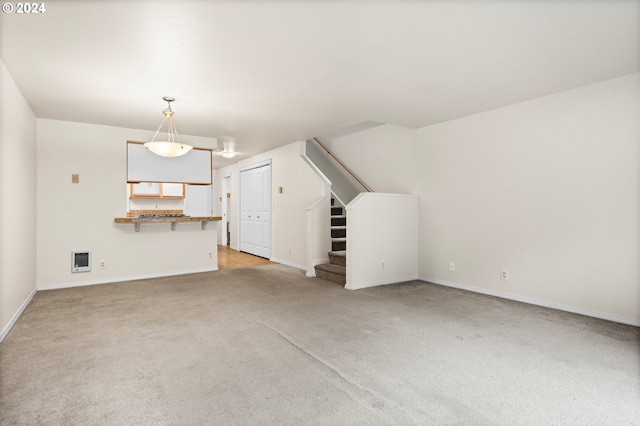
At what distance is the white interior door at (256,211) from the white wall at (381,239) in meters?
3.17

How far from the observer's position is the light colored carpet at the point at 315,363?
1922 mm

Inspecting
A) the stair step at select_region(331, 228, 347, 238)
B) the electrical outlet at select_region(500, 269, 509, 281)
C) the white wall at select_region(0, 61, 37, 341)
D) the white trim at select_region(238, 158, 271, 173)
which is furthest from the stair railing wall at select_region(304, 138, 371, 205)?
the white wall at select_region(0, 61, 37, 341)

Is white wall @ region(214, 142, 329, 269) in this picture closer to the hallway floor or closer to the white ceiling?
the hallway floor

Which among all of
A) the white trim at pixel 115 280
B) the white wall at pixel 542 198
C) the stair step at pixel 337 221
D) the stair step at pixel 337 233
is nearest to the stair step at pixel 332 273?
the stair step at pixel 337 233

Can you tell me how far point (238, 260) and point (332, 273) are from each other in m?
2.92

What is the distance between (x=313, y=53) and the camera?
283 centimetres

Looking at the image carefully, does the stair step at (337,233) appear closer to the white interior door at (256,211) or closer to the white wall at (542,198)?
the white wall at (542,198)

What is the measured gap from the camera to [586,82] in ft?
11.3

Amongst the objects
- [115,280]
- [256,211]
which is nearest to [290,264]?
[256,211]

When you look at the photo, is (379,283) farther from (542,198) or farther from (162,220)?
(162,220)

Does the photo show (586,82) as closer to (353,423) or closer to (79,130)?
(353,423)

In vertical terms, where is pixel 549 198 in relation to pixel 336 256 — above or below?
above

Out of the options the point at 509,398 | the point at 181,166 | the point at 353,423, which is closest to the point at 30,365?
the point at 353,423

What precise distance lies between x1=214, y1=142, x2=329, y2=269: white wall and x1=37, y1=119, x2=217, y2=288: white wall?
6.96ft
